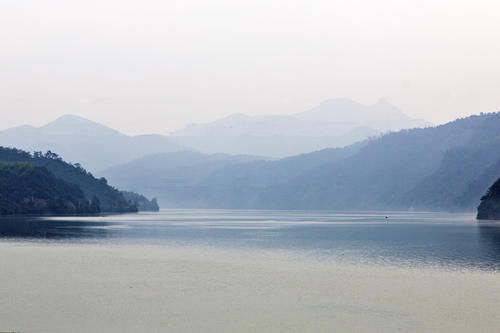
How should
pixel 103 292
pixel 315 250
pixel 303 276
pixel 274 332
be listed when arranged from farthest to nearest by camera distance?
pixel 315 250 → pixel 303 276 → pixel 103 292 → pixel 274 332

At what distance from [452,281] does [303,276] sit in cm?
1729

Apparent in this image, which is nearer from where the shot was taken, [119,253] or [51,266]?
[51,266]

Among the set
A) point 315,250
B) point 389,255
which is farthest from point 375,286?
point 315,250

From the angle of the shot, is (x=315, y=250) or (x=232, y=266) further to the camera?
Result: (x=315, y=250)

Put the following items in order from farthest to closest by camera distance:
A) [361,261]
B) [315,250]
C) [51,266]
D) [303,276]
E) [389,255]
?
[315,250] → [389,255] → [361,261] → [51,266] → [303,276]

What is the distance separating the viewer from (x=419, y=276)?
262 ft

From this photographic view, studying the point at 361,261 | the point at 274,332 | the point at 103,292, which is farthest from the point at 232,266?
the point at 274,332

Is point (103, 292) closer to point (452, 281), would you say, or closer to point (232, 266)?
point (232, 266)

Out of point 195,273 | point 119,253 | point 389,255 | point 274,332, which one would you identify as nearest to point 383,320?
point 274,332

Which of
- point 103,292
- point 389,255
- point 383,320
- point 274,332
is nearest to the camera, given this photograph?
point 274,332

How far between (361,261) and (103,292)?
44521mm

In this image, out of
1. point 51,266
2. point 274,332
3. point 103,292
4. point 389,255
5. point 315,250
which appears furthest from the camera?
point 315,250

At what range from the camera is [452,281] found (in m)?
75.1

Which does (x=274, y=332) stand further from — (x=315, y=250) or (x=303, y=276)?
(x=315, y=250)
